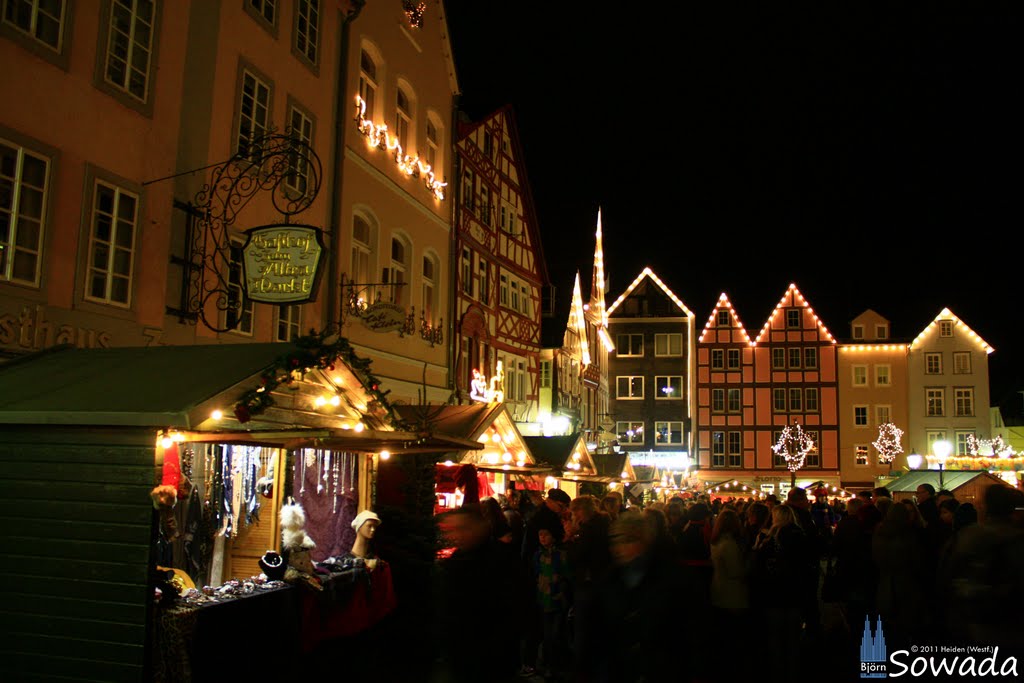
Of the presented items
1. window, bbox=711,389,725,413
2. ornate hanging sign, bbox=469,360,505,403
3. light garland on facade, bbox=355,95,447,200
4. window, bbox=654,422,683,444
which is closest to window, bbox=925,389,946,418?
window, bbox=711,389,725,413

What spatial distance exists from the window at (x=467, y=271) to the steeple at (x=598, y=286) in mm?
16280

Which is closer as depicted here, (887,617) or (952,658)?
(952,658)

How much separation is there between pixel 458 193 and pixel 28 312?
534 inches

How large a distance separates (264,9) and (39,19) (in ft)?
15.1

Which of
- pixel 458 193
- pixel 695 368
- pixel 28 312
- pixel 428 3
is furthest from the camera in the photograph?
pixel 695 368

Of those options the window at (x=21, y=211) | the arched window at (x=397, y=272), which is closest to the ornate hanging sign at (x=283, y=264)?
the window at (x=21, y=211)

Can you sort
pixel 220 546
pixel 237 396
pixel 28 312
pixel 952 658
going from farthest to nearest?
pixel 220 546 < pixel 28 312 < pixel 237 396 < pixel 952 658

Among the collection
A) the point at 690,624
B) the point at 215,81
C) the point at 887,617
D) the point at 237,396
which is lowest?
the point at 887,617

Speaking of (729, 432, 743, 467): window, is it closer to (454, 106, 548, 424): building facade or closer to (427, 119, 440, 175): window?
(454, 106, 548, 424): building facade

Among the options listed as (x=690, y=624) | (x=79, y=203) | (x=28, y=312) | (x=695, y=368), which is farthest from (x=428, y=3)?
(x=695, y=368)

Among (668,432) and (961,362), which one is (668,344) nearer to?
(668,432)

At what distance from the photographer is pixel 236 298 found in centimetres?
1259

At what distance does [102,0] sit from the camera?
10.3 meters

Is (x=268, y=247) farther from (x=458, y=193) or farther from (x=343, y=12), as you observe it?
(x=458, y=193)
